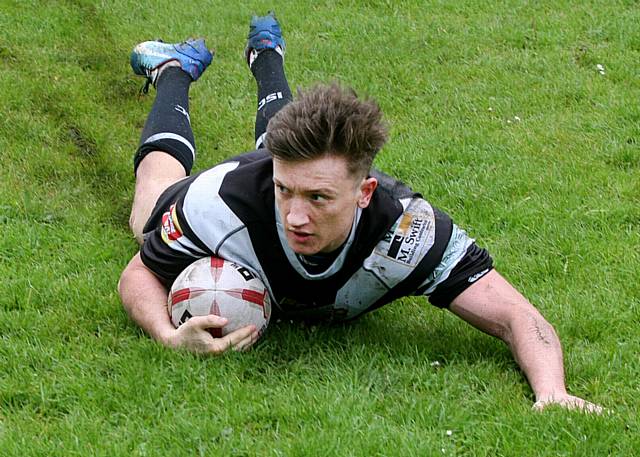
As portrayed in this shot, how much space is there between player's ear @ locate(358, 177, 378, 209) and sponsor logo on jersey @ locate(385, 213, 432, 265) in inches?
9.0

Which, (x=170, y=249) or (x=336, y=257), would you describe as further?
(x=170, y=249)

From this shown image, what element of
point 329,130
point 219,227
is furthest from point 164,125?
point 329,130

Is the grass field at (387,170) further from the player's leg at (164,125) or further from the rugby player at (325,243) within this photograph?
the player's leg at (164,125)

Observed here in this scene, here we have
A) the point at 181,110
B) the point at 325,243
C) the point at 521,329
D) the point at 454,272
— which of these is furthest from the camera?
the point at 181,110

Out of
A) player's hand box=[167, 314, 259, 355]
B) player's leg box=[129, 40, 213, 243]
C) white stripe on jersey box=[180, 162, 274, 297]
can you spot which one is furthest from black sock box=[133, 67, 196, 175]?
player's hand box=[167, 314, 259, 355]

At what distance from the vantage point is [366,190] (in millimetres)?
4688

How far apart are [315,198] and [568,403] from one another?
1.40 metres

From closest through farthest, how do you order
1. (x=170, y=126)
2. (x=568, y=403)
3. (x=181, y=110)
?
(x=568, y=403), (x=170, y=126), (x=181, y=110)

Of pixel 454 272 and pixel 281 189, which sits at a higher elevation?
pixel 281 189

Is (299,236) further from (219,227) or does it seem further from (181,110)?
(181,110)

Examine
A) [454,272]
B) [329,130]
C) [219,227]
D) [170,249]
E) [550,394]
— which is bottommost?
[550,394]

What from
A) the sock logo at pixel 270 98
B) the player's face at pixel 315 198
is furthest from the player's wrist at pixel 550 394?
the sock logo at pixel 270 98

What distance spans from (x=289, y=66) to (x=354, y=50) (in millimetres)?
701

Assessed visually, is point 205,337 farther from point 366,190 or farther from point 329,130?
point 329,130
